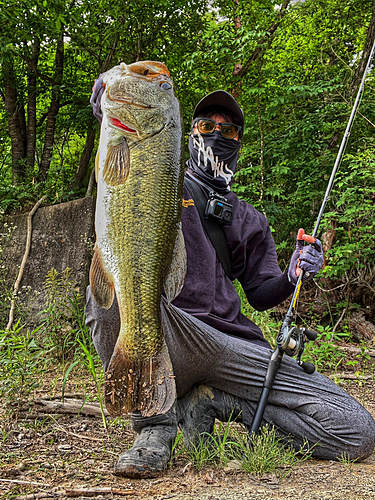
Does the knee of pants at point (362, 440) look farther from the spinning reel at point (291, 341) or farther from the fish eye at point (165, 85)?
the fish eye at point (165, 85)

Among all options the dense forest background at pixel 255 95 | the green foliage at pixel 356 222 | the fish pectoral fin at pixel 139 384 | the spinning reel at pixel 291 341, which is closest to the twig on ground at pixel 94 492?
the fish pectoral fin at pixel 139 384

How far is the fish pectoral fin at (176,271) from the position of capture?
209 centimetres

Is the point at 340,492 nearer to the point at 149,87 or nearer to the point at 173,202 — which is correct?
the point at 173,202

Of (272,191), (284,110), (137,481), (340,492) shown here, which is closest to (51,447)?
(137,481)

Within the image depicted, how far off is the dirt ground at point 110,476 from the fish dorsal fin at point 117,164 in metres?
1.31

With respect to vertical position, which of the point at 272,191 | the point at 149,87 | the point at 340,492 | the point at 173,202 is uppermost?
the point at 272,191

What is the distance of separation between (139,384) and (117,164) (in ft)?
3.33

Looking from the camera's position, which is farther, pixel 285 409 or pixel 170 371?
pixel 285 409

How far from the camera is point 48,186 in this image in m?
7.05

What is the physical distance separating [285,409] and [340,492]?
767 mm

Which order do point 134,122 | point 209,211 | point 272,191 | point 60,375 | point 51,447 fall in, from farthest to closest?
point 272,191 → point 60,375 → point 209,211 → point 51,447 → point 134,122

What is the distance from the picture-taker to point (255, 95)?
6668 mm

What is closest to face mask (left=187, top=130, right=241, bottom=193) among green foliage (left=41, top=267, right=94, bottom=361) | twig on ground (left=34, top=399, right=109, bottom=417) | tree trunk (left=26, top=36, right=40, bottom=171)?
twig on ground (left=34, top=399, right=109, bottom=417)

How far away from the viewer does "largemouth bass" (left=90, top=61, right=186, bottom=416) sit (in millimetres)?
1879
